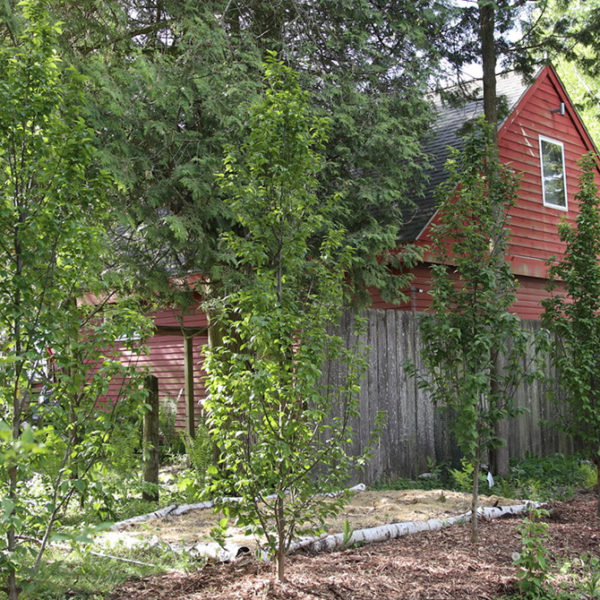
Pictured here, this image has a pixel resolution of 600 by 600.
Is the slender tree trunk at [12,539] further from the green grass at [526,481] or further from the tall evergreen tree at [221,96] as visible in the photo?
the green grass at [526,481]

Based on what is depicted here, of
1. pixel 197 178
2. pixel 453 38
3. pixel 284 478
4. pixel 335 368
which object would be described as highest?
pixel 453 38

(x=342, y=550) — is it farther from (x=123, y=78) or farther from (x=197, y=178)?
(x=123, y=78)

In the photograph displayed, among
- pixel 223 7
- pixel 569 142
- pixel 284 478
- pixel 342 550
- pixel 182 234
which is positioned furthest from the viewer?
pixel 569 142

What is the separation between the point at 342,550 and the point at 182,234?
3103mm

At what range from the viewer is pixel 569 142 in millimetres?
14117

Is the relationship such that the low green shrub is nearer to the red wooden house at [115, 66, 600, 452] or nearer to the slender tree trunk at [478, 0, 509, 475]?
the slender tree trunk at [478, 0, 509, 475]

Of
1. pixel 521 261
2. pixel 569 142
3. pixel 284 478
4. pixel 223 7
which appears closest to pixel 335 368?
pixel 284 478

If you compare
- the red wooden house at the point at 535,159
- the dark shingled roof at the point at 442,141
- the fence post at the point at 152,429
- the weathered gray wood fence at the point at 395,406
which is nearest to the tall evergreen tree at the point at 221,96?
the weathered gray wood fence at the point at 395,406

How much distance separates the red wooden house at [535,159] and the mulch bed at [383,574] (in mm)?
7418

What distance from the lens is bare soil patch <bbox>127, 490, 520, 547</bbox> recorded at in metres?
5.69

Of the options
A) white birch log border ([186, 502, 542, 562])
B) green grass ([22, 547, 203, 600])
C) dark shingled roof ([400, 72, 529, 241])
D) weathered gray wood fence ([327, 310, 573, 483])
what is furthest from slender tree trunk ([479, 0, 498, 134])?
green grass ([22, 547, 203, 600])

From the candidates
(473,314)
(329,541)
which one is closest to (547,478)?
(473,314)

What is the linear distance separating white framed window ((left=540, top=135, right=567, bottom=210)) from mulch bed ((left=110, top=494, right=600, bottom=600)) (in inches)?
355

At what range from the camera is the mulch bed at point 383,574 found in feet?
13.7
